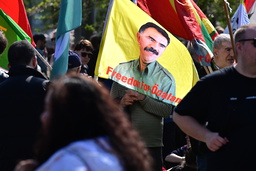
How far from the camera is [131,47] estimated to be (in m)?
6.70

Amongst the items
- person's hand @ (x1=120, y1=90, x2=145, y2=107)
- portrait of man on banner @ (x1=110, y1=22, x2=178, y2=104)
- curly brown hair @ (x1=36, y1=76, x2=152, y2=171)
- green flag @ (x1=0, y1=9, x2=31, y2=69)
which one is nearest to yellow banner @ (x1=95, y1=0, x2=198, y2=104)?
portrait of man on banner @ (x1=110, y1=22, x2=178, y2=104)

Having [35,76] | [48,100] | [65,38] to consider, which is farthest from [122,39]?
[48,100]

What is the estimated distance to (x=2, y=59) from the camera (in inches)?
297

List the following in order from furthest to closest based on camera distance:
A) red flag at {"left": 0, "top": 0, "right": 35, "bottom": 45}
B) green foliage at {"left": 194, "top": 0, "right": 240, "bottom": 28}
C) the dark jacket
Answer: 1. green foliage at {"left": 194, "top": 0, "right": 240, "bottom": 28}
2. red flag at {"left": 0, "top": 0, "right": 35, "bottom": 45}
3. the dark jacket

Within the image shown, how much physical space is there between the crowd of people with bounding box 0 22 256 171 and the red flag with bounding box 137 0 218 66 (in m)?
0.41

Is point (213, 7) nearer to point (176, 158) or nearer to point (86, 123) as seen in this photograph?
point (176, 158)

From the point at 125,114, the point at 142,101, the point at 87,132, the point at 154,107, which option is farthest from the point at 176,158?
the point at 87,132

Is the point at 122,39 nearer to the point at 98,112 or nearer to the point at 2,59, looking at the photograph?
the point at 2,59

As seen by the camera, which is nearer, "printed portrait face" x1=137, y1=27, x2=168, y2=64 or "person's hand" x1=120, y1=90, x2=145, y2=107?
"person's hand" x1=120, y1=90, x2=145, y2=107

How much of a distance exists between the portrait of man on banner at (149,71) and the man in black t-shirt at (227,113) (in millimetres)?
1828

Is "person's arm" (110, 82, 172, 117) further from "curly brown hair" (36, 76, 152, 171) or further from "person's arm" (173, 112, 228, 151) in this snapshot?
"curly brown hair" (36, 76, 152, 171)

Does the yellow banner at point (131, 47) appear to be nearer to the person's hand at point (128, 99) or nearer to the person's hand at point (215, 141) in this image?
the person's hand at point (128, 99)

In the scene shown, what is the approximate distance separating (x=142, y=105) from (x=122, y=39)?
0.72 metres

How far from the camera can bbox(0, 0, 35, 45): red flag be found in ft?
24.3
